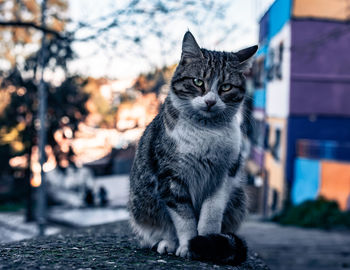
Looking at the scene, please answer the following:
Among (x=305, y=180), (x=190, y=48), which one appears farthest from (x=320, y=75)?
(x=190, y=48)

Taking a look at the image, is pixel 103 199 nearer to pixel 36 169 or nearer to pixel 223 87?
pixel 36 169

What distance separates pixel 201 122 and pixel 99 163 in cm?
2020

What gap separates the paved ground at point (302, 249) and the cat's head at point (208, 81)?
3.82m

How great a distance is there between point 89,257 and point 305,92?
35.3 ft

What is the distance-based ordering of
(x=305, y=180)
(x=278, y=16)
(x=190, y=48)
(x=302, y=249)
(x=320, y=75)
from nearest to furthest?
(x=190, y=48)
(x=302, y=249)
(x=305, y=180)
(x=320, y=75)
(x=278, y=16)

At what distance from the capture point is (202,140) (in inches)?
108

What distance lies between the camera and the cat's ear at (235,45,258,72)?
294cm

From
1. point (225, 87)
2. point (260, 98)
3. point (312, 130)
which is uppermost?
point (260, 98)

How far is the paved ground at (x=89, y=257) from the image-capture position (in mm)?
2408

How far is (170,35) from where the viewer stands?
19.3ft

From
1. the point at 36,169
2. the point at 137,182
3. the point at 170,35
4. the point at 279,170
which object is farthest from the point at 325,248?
the point at 36,169

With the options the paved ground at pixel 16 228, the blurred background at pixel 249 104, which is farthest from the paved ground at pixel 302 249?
the paved ground at pixel 16 228

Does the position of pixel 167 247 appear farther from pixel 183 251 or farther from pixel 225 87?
pixel 225 87

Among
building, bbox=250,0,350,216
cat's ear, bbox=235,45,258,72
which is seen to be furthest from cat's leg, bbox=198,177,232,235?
building, bbox=250,0,350,216
